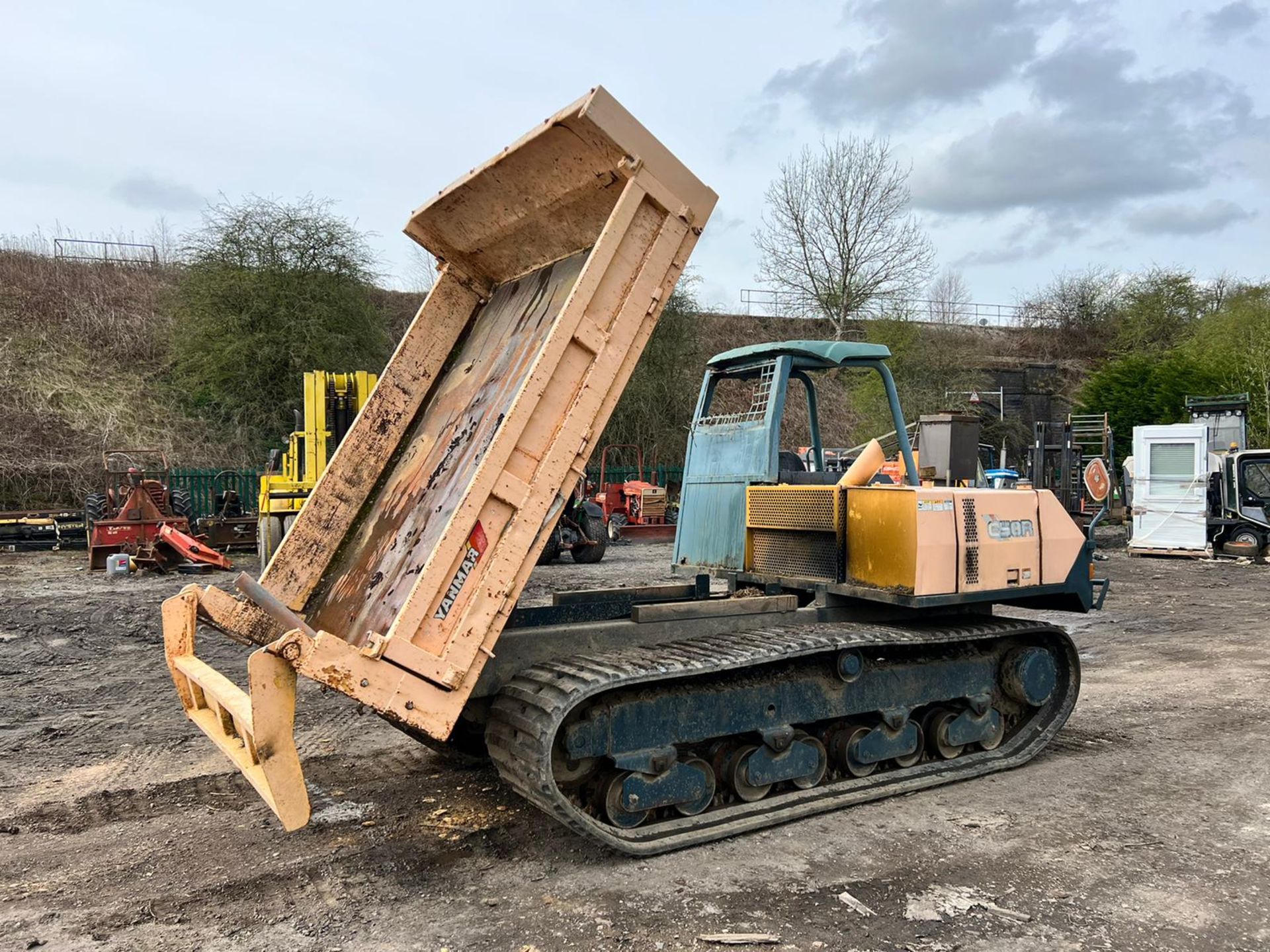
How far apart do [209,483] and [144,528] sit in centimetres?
577

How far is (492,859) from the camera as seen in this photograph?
12.7 ft

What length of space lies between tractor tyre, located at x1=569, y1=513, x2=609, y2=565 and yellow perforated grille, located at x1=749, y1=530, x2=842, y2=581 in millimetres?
Result: 9748

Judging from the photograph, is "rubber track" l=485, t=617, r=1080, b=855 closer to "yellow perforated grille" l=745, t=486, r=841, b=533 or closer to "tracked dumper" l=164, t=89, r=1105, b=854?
"tracked dumper" l=164, t=89, r=1105, b=854

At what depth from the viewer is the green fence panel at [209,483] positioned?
1983 cm

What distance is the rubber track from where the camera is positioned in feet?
11.9

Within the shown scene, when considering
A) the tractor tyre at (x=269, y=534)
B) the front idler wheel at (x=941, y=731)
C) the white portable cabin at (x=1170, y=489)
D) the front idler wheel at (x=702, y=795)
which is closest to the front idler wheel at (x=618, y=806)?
the front idler wheel at (x=702, y=795)

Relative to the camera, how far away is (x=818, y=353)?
5414mm

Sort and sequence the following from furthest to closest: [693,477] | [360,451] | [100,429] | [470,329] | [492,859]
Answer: [100,429], [693,477], [470,329], [360,451], [492,859]

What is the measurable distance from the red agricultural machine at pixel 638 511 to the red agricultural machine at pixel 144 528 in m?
7.75

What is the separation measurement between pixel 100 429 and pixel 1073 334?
35.2 metres

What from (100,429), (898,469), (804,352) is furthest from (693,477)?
(100,429)

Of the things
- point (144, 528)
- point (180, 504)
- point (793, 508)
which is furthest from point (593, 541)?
point (793, 508)

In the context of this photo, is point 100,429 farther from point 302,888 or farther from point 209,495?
point 302,888

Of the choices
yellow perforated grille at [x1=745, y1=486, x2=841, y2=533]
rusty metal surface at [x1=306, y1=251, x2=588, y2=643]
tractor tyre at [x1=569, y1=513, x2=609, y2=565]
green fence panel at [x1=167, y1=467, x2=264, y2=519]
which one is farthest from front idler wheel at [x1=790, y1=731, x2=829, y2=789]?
green fence panel at [x1=167, y1=467, x2=264, y2=519]
